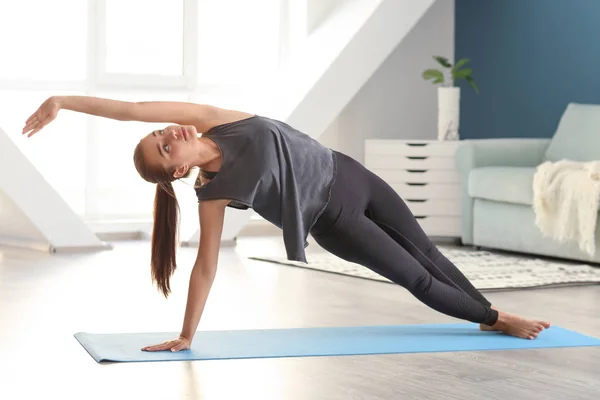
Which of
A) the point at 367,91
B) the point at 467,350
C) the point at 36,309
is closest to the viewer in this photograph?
the point at 467,350

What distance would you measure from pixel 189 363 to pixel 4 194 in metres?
3.24

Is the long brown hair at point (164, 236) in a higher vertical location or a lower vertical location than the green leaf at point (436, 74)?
lower

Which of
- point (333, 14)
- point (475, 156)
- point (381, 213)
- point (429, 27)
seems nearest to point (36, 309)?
point (381, 213)

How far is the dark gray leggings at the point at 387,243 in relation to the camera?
293cm

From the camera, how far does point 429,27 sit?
7.48 metres

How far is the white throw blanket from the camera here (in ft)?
15.9

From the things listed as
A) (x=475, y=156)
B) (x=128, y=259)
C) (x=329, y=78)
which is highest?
(x=329, y=78)

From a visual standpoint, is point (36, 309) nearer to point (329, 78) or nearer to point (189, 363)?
point (189, 363)

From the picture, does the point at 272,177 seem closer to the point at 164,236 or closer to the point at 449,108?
the point at 164,236

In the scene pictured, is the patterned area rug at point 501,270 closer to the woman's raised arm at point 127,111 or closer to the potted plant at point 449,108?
the potted plant at point 449,108

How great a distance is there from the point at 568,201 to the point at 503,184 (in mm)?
596

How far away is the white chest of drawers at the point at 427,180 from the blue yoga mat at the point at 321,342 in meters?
2.94

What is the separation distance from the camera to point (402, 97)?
7.40 meters

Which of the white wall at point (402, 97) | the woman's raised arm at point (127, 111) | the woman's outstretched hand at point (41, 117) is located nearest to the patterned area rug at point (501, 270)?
the white wall at point (402, 97)
